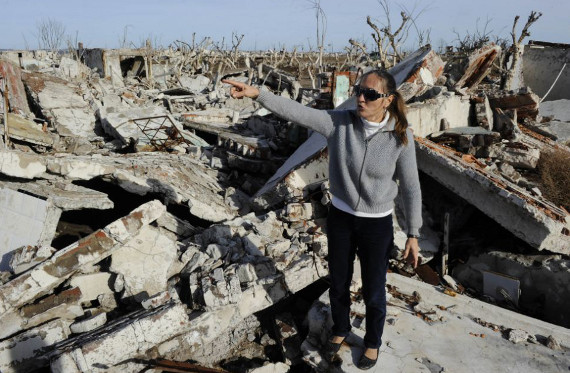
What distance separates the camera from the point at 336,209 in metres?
2.38

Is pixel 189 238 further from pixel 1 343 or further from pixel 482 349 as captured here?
pixel 482 349

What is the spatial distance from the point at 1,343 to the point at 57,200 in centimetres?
135

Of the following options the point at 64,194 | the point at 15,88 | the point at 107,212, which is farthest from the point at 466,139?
the point at 15,88

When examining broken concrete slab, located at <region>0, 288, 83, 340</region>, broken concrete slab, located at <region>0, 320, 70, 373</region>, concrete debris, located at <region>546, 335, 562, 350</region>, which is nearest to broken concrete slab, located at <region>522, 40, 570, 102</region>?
concrete debris, located at <region>546, 335, 562, 350</region>

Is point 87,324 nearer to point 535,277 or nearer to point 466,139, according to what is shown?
point 535,277

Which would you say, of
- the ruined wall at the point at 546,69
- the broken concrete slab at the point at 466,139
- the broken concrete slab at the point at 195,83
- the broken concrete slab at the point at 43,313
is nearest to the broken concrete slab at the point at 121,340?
the broken concrete slab at the point at 43,313

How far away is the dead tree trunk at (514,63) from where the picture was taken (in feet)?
34.5

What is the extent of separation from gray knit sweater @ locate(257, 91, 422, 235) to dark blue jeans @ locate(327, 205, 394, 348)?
0.11 metres

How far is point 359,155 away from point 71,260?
7.86 feet

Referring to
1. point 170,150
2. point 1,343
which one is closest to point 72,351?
point 1,343

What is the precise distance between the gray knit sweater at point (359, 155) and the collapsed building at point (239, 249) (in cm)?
111

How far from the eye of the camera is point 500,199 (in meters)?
3.64

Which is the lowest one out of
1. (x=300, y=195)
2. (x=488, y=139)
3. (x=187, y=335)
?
(x=187, y=335)

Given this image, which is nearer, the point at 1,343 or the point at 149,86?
the point at 1,343
